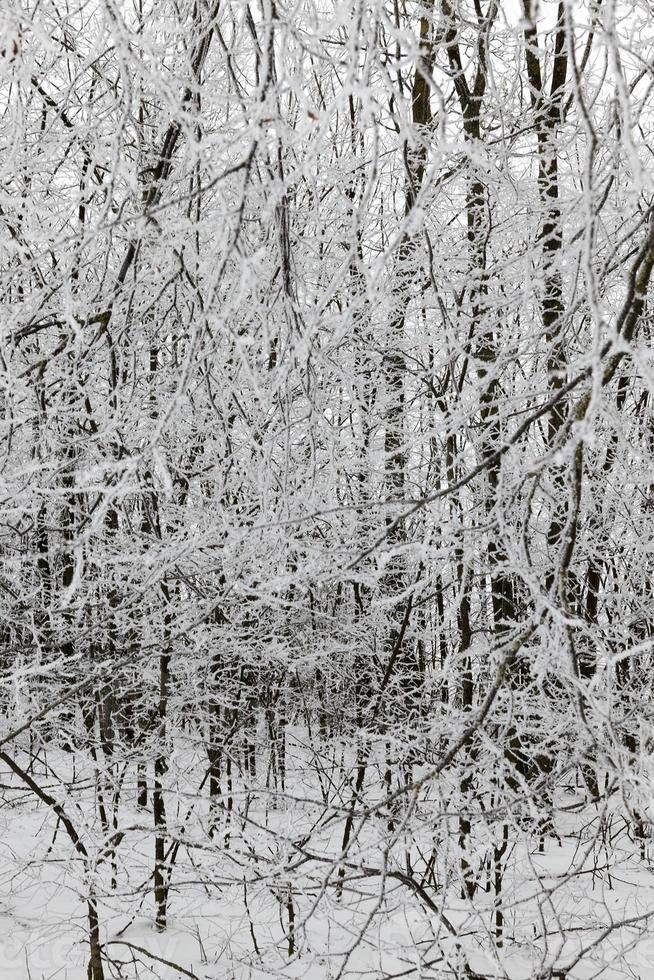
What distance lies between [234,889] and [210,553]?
222 centimetres

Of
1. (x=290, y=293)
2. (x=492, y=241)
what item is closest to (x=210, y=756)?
(x=492, y=241)

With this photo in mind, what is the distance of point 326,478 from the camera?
3.47 metres

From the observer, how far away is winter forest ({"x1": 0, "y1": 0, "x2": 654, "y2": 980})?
65.4 inches

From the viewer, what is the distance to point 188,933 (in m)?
4.04

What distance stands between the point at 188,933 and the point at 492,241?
12.6 feet

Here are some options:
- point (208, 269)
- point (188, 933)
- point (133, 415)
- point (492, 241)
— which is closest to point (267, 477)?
point (208, 269)

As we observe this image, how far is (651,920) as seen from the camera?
3.80 metres

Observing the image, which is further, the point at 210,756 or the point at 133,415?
the point at 210,756

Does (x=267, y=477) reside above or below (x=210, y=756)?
above

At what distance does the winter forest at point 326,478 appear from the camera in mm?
1660

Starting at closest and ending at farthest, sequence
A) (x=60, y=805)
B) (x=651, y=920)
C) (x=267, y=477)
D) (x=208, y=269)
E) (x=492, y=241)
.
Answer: (x=267, y=477) → (x=208, y=269) → (x=60, y=805) → (x=492, y=241) → (x=651, y=920)

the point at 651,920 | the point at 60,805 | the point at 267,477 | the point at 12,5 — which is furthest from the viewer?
the point at 651,920

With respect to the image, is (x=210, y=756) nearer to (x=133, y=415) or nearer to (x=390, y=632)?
(x=390, y=632)

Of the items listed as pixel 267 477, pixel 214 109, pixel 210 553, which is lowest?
pixel 210 553
